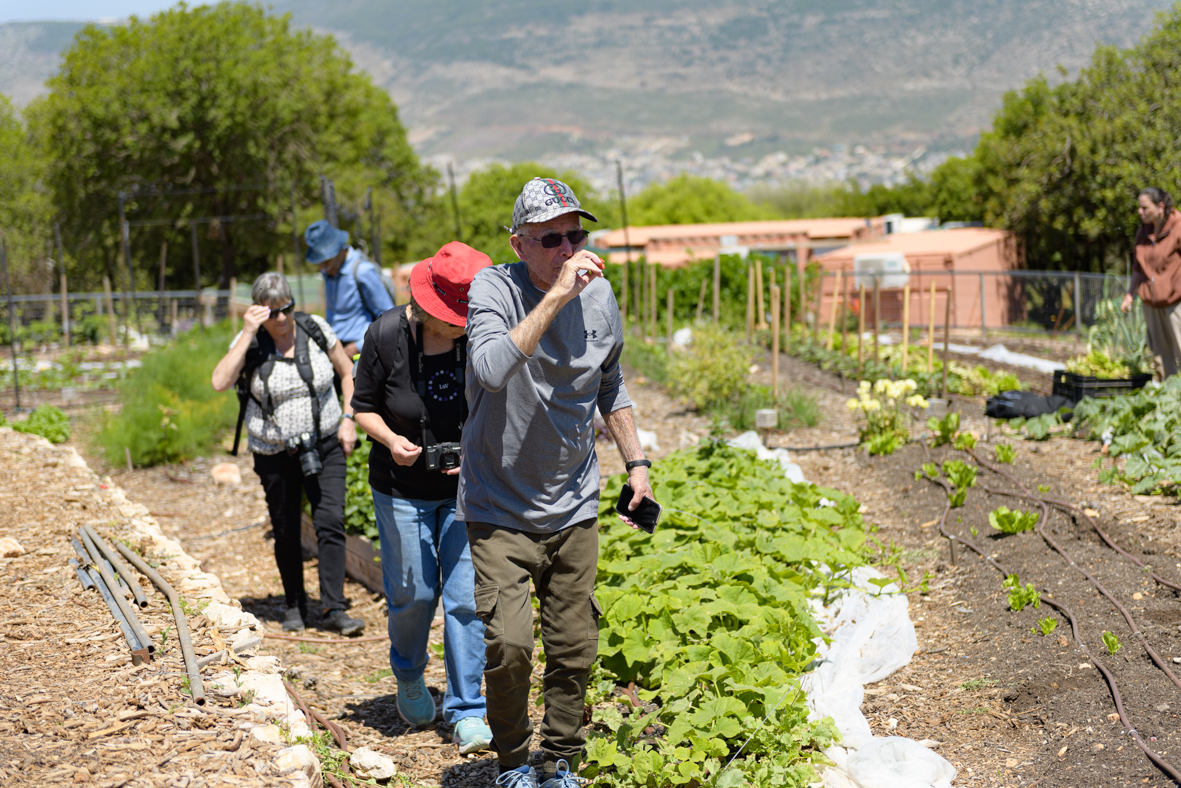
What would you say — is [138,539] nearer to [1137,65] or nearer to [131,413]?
[131,413]

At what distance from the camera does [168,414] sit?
29.6 ft

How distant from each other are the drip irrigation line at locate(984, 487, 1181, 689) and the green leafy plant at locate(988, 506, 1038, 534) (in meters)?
0.08

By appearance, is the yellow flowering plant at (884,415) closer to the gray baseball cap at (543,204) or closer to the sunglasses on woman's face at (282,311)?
the sunglasses on woman's face at (282,311)

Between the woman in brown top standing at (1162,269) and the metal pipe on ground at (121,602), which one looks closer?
the metal pipe on ground at (121,602)

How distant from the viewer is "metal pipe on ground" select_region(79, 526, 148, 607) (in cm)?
367

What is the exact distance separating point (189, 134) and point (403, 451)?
35.8m

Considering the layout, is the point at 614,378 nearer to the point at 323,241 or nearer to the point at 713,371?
the point at 323,241

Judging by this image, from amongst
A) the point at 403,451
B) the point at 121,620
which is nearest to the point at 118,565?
the point at 121,620

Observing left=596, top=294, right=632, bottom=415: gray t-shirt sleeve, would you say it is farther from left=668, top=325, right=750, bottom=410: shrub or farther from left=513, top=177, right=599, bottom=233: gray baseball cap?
left=668, top=325, right=750, bottom=410: shrub

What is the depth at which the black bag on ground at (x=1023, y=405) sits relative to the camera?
26.2 feet

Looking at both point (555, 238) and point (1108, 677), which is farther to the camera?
point (1108, 677)

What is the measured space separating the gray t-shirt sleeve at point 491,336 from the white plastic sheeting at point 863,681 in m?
1.67

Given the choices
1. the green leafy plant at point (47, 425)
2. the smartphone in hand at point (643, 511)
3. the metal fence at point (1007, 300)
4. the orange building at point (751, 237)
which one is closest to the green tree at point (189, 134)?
the orange building at point (751, 237)

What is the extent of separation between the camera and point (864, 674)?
3926 mm
